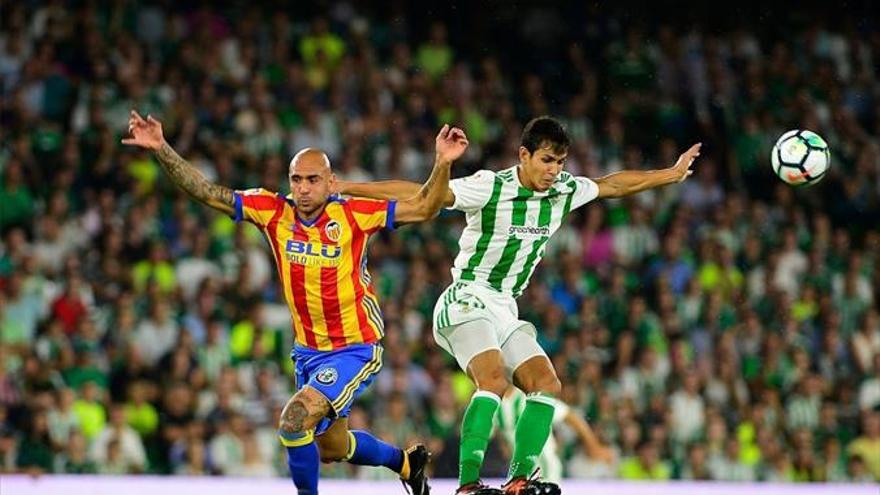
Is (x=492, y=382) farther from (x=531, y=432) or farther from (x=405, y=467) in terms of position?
(x=405, y=467)

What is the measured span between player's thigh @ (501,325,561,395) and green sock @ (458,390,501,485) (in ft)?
0.58

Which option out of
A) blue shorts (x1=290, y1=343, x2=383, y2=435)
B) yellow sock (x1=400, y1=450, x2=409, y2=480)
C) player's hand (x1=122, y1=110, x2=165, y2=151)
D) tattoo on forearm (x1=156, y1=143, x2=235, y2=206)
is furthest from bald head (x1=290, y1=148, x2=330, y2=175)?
yellow sock (x1=400, y1=450, x2=409, y2=480)

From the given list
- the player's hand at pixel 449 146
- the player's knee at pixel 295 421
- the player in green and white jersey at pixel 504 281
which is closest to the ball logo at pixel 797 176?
the player in green and white jersey at pixel 504 281

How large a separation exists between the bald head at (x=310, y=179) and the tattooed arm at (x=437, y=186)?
1.19 ft

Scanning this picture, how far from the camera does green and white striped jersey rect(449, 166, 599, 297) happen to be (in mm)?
8562

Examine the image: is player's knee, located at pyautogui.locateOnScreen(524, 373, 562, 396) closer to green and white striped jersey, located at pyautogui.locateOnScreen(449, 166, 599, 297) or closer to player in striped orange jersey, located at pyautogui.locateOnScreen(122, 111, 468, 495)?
green and white striped jersey, located at pyautogui.locateOnScreen(449, 166, 599, 297)

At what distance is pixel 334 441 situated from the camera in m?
8.61

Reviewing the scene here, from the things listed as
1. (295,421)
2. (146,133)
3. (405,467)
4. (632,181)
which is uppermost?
(146,133)

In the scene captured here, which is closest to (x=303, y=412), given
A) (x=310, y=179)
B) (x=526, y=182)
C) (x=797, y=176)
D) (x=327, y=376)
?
(x=327, y=376)

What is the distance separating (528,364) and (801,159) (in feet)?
6.80

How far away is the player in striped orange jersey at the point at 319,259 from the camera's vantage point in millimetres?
8008

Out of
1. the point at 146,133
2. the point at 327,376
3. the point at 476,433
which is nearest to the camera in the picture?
the point at 146,133

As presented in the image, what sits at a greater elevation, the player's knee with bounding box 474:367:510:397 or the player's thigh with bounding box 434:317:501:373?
the player's thigh with bounding box 434:317:501:373

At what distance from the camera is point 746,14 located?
1852 cm
